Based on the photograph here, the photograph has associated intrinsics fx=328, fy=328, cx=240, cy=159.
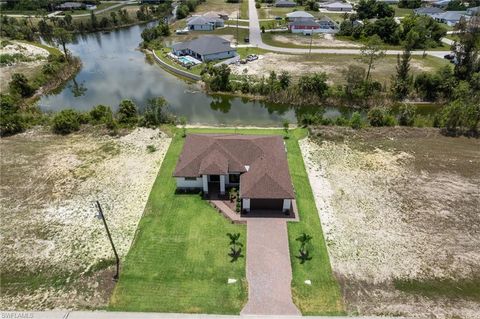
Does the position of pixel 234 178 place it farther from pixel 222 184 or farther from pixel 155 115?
pixel 155 115

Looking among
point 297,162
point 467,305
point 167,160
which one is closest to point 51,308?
point 167,160

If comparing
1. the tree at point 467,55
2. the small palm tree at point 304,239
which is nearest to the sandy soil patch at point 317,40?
the tree at point 467,55

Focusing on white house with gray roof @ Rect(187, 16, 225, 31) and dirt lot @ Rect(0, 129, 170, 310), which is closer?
dirt lot @ Rect(0, 129, 170, 310)

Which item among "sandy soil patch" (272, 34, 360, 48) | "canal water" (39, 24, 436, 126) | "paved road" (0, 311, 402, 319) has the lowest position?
"paved road" (0, 311, 402, 319)

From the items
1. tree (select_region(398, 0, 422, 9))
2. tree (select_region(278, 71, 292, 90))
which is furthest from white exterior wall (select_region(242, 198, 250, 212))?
tree (select_region(398, 0, 422, 9))

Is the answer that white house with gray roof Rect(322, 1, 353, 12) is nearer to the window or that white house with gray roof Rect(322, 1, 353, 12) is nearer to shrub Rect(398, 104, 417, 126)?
shrub Rect(398, 104, 417, 126)

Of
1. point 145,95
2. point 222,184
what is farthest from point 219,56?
point 222,184
